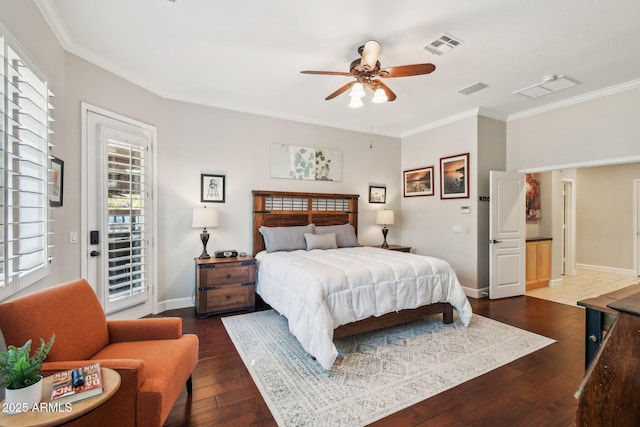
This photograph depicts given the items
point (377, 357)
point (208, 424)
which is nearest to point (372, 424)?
point (377, 357)

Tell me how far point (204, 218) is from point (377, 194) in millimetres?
3341

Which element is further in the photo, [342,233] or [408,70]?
[342,233]

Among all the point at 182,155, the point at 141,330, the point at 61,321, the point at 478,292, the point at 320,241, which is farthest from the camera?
the point at 478,292

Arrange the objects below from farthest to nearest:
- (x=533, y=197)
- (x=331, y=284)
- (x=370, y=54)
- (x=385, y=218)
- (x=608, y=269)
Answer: (x=608, y=269) < (x=533, y=197) < (x=385, y=218) < (x=331, y=284) < (x=370, y=54)

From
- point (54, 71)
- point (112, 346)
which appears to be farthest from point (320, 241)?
point (54, 71)

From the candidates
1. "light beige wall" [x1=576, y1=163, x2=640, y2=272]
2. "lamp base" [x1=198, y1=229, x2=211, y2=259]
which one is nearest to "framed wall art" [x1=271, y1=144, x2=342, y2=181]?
"lamp base" [x1=198, y1=229, x2=211, y2=259]

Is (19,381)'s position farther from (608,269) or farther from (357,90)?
(608,269)

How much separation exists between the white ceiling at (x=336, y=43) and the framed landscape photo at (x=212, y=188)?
3.65ft

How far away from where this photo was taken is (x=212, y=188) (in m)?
4.30

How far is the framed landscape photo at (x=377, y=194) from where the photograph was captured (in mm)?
5699

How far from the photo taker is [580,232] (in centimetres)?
709

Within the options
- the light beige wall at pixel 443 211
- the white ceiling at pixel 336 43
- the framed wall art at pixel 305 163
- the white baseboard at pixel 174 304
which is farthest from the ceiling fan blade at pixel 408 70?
the white baseboard at pixel 174 304

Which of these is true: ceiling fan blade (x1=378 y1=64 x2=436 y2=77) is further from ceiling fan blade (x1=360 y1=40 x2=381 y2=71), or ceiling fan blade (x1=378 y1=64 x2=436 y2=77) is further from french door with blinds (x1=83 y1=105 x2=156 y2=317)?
french door with blinds (x1=83 y1=105 x2=156 y2=317)

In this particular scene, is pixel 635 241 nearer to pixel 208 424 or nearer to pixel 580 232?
pixel 580 232
